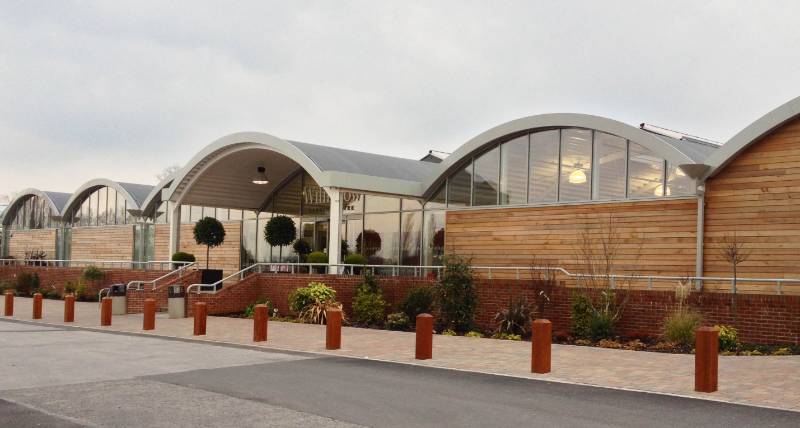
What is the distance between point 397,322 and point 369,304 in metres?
1.69

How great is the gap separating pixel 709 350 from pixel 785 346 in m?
5.66

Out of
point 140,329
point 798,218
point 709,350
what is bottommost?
point 140,329

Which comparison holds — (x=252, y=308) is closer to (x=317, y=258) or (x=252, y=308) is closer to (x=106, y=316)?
(x=317, y=258)

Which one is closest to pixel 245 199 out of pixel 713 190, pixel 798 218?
pixel 713 190

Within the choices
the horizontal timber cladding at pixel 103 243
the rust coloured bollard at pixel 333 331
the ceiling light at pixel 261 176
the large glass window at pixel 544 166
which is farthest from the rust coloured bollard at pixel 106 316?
the horizontal timber cladding at pixel 103 243

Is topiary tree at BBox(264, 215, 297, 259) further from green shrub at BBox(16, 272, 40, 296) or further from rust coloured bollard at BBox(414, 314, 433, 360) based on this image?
rust coloured bollard at BBox(414, 314, 433, 360)

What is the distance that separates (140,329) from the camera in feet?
67.2

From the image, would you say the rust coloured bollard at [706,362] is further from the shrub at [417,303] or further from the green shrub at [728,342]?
the shrub at [417,303]

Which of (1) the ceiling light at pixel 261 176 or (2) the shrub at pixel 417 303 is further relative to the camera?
(1) the ceiling light at pixel 261 176

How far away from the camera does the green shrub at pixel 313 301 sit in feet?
74.8

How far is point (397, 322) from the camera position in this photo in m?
20.8

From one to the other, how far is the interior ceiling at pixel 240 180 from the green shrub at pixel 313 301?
768 centimetres

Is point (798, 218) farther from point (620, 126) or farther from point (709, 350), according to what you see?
point (709, 350)

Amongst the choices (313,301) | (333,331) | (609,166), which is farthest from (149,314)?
(609,166)
